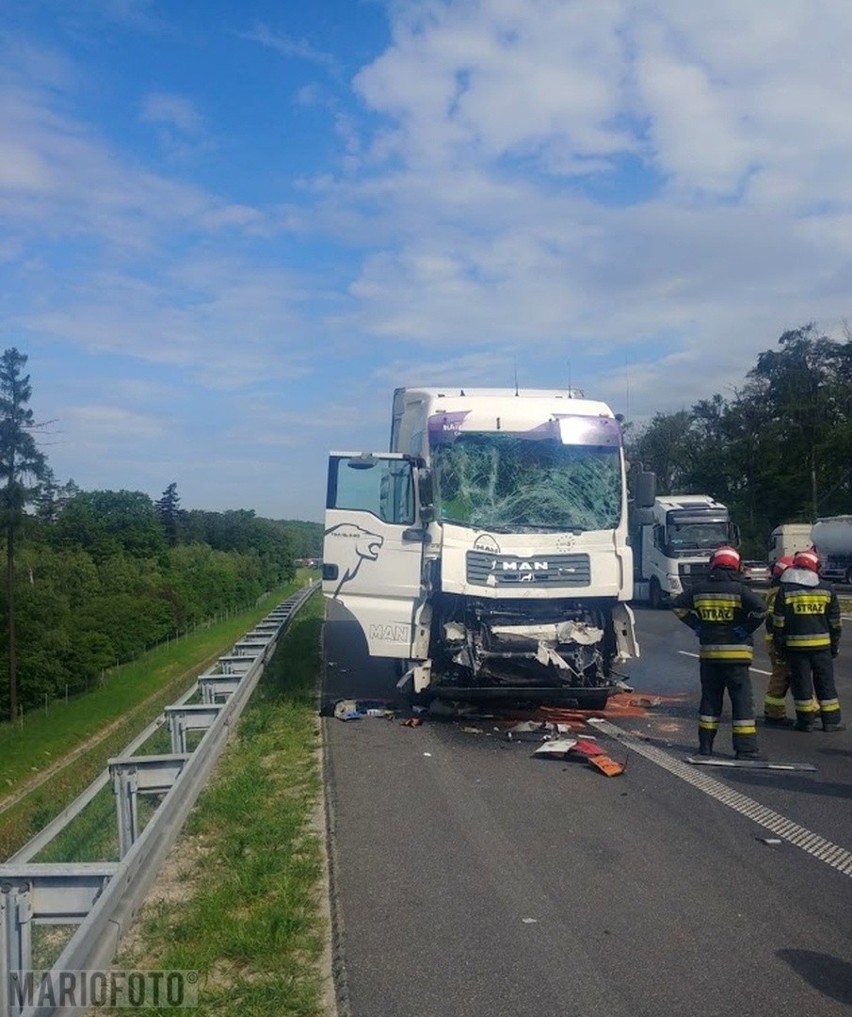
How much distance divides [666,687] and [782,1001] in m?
9.42

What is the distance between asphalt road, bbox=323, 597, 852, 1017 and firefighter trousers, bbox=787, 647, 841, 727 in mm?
590

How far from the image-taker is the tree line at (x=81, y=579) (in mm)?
52594

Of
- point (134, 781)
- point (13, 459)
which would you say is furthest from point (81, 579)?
point (134, 781)

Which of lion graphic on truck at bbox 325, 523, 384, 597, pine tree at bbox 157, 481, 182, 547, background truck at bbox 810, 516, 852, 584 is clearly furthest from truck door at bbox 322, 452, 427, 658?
pine tree at bbox 157, 481, 182, 547

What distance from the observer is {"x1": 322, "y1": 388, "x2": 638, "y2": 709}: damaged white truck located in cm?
1009

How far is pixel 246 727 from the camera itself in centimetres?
963

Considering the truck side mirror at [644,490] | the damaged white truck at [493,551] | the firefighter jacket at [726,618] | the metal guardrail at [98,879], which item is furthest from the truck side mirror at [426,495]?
the metal guardrail at [98,879]

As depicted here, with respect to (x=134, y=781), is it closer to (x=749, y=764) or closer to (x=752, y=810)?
(x=752, y=810)

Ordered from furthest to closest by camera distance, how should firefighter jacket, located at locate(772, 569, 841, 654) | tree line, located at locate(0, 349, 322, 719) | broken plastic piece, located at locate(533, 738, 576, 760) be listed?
tree line, located at locate(0, 349, 322, 719), firefighter jacket, located at locate(772, 569, 841, 654), broken plastic piece, located at locate(533, 738, 576, 760)

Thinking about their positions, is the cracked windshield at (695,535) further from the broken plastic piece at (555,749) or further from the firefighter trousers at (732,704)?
the broken plastic piece at (555,749)

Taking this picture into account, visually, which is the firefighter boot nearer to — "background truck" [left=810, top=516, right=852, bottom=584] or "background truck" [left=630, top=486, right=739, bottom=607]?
"background truck" [left=630, top=486, right=739, bottom=607]

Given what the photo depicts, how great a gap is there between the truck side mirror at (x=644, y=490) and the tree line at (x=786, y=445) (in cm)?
5039

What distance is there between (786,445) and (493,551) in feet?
195

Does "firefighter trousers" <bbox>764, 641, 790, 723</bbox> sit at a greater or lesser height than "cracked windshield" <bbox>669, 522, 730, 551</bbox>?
lesser
